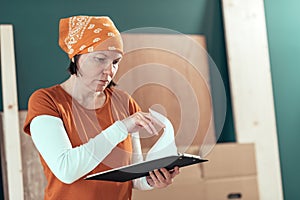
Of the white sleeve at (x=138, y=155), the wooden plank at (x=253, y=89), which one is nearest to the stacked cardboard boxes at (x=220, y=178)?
the wooden plank at (x=253, y=89)

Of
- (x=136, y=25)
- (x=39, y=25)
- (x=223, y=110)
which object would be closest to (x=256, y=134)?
(x=136, y=25)

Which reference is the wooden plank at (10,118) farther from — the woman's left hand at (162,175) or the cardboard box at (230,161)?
the woman's left hand at (162,175)

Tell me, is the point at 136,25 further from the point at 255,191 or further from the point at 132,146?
the point at 132,146

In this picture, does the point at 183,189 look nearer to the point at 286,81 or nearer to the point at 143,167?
the point at 286,81

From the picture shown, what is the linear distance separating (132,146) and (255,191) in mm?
2356

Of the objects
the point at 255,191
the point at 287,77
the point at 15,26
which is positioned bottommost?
the point at 255,191

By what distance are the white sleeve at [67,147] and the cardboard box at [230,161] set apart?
2294mm

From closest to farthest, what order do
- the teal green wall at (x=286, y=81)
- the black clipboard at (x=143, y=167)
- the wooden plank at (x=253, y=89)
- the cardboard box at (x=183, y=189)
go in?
the black clipboard at (x=143, y=167)
the cardboard box at (x=183, y=189)
the wooden plank at (x=253, y=89)
the teal green wall at (x=286, y=81)

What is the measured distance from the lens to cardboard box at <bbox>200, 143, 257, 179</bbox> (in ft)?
13.1

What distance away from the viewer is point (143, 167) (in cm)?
171

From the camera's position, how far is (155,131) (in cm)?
170

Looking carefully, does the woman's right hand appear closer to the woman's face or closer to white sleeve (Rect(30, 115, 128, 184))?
white sleeve (Rect(30, 115, 128, 184))

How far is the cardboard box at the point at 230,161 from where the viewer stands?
3.98 metres

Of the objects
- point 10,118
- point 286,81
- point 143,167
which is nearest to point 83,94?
point 143,167
